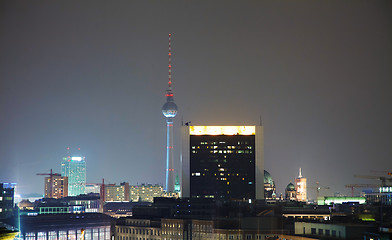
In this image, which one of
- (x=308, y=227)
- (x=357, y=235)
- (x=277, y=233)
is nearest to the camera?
(x=357, y=235)

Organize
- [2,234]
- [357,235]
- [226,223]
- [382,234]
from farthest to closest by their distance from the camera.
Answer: [226,223], [357,235], [382,234], [2,234]

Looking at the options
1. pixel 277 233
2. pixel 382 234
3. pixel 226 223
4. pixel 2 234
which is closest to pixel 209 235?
pixel 226 223

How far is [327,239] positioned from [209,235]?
228 ft

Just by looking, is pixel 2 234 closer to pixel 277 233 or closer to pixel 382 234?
pixel 382 234

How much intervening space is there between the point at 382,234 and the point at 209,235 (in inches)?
3567

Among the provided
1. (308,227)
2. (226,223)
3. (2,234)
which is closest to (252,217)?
(226,223)

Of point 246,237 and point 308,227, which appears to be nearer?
point 308,227

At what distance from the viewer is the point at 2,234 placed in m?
80.9

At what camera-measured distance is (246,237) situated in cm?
18275

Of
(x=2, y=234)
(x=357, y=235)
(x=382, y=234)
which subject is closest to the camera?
(x=2, y=234)

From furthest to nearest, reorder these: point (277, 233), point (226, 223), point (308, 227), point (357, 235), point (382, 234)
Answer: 1. point (226, 223)
2. point (277, 233)
3. point (308, 227)
4. point (357, 235)
5. point (382, 234)

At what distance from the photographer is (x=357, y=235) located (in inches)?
5143

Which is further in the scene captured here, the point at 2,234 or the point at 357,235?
the point at 357,235

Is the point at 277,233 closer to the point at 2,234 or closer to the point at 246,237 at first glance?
the point at 246,237
